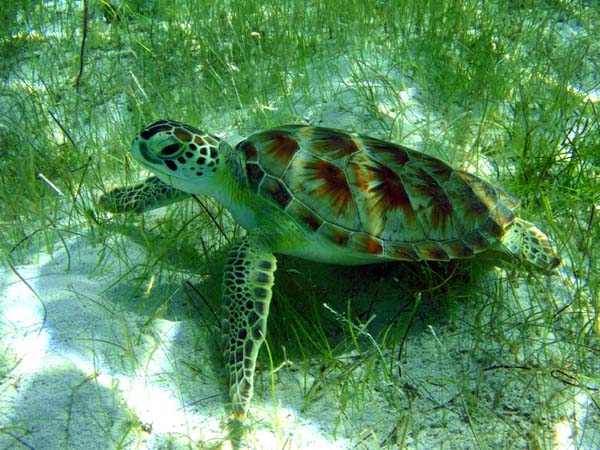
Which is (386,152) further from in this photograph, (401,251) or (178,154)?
(178,154)

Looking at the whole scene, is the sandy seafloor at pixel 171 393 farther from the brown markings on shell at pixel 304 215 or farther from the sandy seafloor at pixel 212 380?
the brown markings on shell at pixel 304 215

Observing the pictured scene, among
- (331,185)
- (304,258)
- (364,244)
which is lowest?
(304,258)

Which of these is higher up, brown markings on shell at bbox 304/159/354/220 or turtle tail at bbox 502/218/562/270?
brown markings on shell at bbox 304/159/354/220

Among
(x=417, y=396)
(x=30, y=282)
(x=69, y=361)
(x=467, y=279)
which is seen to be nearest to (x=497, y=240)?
(x=467, y=279)

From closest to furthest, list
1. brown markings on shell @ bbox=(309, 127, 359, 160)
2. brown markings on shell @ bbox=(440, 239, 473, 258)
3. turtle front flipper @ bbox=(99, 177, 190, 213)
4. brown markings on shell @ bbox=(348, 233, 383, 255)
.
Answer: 1. brown markings on shell @ bbox=(348, 233, 383, 255)
2. brown markings on shell @ bbox=(440, 239, 473, 258)
3. brown markings on shell @ bbox=(309, 127, 359, 160)
4. turtle front flipper @ bbox=(99, 177, 190, 213)

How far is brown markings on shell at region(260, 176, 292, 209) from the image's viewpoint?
2.49 m

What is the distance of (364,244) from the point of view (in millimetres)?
2426

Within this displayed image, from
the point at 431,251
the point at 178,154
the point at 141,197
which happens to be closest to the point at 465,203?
the point at 431,251

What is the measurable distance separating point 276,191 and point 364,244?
0.59 m

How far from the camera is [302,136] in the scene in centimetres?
272

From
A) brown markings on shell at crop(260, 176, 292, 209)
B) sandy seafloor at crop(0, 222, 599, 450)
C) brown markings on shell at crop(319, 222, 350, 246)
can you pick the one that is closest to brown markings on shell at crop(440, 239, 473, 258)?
sandy seafloor at crop(0, 222, 599, 450)

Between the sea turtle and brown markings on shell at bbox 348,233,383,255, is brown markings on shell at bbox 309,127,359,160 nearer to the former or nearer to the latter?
the sea turtle

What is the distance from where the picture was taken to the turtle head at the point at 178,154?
2.49 metres

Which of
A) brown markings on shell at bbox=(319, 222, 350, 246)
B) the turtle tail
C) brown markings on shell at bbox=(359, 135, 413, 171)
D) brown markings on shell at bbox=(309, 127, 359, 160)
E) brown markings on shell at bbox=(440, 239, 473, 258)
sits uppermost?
brown markings on shell at bbox=(309, 127, 359, 160)
